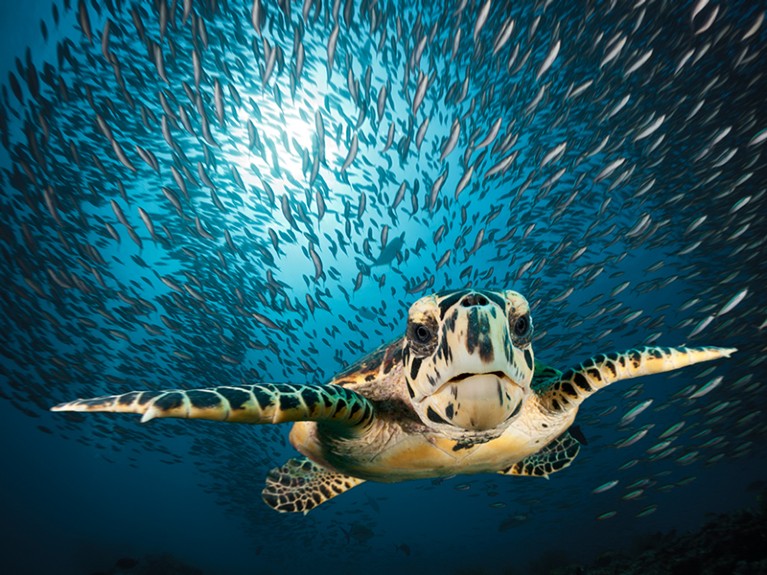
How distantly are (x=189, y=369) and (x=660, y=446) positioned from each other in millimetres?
13603

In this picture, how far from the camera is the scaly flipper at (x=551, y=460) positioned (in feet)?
12.6

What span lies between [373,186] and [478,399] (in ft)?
27.5

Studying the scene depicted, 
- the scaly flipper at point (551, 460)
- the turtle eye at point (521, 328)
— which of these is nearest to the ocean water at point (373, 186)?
the scaly flipper at point (551, 460)

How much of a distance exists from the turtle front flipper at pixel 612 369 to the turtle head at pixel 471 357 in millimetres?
985

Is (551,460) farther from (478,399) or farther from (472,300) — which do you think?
(472,300)

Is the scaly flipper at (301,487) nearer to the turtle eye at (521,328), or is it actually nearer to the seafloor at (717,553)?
the turtle eye at (521,328)

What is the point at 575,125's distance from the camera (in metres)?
9.54

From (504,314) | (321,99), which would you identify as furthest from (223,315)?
(504,314)

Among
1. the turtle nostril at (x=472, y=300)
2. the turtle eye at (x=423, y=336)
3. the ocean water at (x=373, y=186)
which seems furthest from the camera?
the ocean water at (x=373, y=186)

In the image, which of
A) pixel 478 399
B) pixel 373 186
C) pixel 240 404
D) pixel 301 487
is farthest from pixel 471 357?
pixel 373 186

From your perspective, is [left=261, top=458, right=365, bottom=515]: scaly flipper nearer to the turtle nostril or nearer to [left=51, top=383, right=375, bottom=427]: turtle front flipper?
[left=51, top=383, right=375, bottom=427]: turtle front flipper

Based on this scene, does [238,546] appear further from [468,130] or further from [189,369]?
[468,130]

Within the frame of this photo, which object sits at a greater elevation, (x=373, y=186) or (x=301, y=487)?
(x=373, y=186)

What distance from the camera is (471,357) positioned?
1.44 metres
